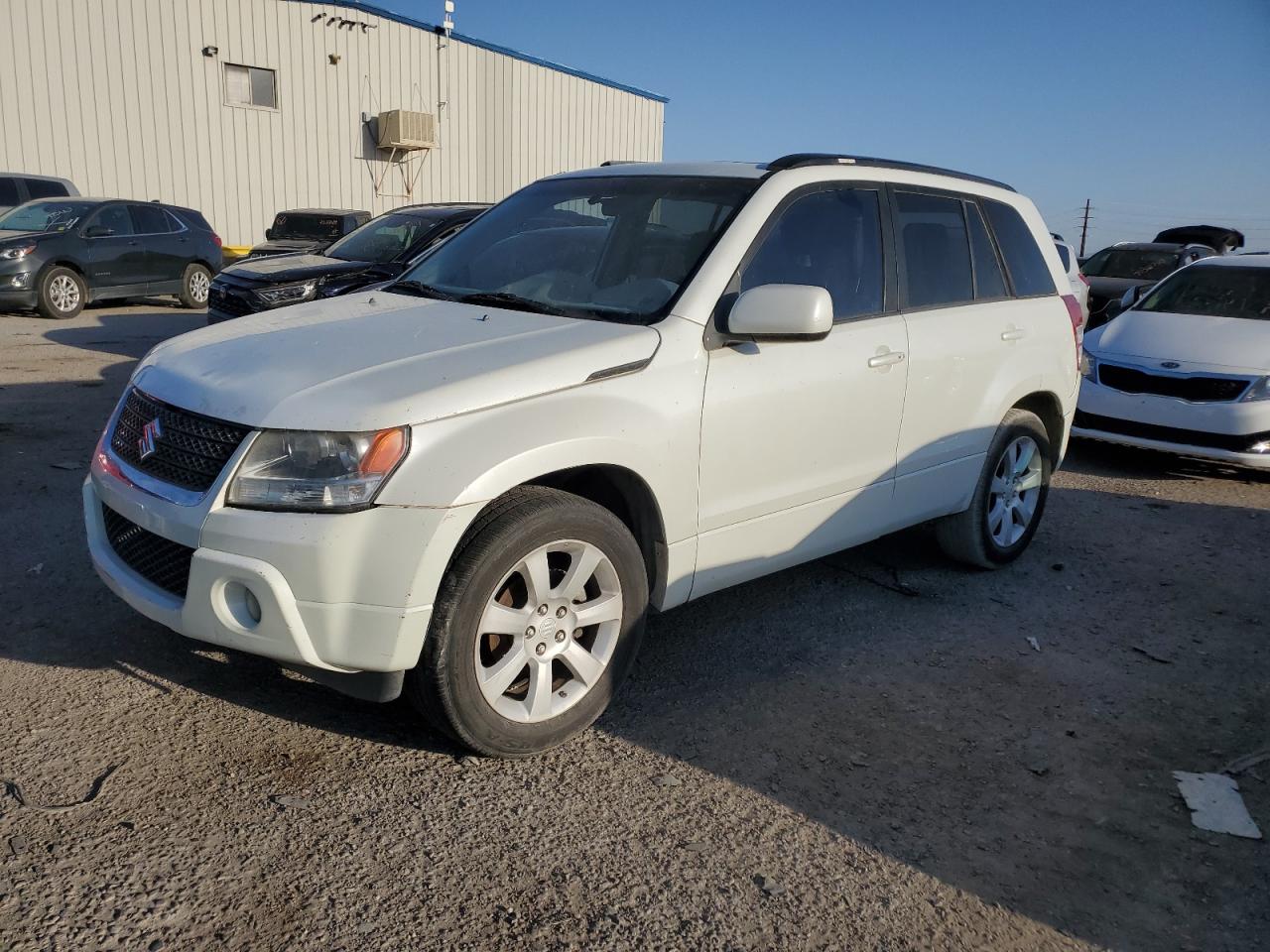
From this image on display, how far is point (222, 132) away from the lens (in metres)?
A: 21.4

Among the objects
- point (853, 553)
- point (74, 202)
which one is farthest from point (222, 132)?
point (853, 553)

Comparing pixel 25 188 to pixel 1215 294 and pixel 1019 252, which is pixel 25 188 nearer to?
pixel 1019 252

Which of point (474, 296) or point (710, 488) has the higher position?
point (474, 296)

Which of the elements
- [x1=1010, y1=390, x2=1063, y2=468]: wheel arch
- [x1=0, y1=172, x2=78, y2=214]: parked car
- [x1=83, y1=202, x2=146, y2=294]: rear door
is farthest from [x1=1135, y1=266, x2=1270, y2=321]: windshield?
[x1=0, y1=172, x2=78, y2=214]: parked car

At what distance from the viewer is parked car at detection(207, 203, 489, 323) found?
9.26m

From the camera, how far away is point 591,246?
13.7 ft

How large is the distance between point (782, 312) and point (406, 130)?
856 inches

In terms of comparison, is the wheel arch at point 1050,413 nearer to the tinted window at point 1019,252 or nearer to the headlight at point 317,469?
the tinted window at point 1019,252

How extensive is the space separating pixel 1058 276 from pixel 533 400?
3.56 m

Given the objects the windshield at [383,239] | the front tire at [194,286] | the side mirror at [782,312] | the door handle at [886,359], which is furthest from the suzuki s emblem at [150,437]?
the front tire at [194,286]

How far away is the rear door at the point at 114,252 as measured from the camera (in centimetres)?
1429

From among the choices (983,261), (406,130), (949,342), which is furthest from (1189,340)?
(406,130)

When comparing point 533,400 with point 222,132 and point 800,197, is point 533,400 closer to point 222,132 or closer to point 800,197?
point 800,197

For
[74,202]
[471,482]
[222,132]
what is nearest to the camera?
[471,482]
